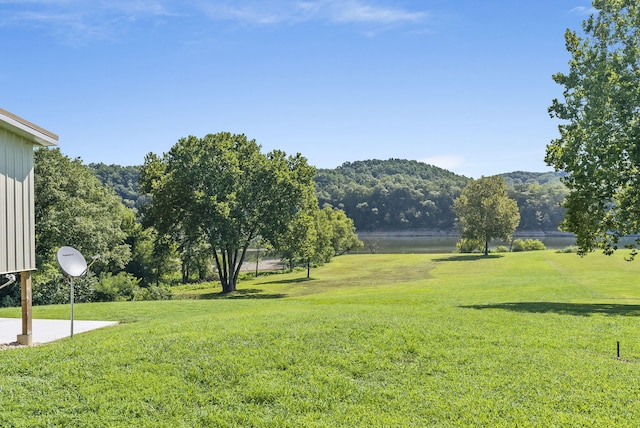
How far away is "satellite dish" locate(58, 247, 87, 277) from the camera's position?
34.8 ft

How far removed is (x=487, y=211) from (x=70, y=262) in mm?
56656

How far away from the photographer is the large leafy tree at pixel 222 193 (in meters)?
30.0

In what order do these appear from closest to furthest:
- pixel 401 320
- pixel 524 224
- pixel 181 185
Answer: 1. pixel 401 320
2. pixel 181 185
3. pixel 524 224

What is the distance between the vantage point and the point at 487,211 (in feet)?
200

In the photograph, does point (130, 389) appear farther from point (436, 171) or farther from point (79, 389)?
point (436, 171)

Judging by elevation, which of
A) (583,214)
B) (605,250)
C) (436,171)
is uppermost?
(436,171)

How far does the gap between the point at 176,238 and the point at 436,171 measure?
6762 inches

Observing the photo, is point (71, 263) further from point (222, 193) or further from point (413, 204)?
point (413, 204)

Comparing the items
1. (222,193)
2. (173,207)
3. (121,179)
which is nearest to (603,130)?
(222,193)

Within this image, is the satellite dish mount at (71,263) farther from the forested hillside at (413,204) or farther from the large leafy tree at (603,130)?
the forested hillside at (413,204)

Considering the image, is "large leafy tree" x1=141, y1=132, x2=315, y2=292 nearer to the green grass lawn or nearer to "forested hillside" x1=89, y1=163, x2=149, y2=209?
the green grass lawn

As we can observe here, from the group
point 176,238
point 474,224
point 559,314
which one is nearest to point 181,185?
point 176,238

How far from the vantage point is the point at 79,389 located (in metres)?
6.77

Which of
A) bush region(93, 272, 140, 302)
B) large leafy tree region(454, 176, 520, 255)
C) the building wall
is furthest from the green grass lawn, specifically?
large leafy tree region(454, 176, 520, 255)
